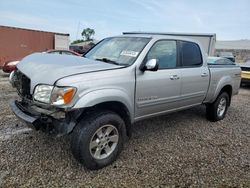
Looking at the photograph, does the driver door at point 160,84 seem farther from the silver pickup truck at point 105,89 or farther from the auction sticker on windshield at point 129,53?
the auction sticker on windshield at point 129,53

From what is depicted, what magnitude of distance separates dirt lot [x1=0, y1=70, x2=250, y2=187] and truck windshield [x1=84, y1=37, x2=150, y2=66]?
1.43 metres

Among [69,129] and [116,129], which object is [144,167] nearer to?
[116,129]

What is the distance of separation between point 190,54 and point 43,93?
9.79 feet

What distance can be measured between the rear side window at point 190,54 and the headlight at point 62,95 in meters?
2.43

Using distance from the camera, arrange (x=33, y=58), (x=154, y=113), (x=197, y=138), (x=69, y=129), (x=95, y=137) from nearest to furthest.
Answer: (x=69, y=129) < (x=95, y=137) < (x=33, y=58) < (x=154, y=113) < (x=197, y=138)

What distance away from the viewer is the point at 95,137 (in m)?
3.22

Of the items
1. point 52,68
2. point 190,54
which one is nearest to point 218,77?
point 190,54

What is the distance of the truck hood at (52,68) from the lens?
2.93 m

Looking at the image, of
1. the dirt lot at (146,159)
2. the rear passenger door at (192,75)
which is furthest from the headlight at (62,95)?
the rear passenger door at (192,75)

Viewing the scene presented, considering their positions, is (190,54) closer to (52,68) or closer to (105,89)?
(105,89)

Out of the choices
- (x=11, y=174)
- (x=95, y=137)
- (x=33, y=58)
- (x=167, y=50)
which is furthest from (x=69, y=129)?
(x=167, y=50)

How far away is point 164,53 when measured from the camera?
4148mm

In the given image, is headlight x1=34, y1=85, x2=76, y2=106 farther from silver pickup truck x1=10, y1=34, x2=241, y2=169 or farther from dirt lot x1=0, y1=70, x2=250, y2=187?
dirt lot x1=0, y1=70, x2=250, y2=187

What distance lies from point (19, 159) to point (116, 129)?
1.41 m
